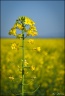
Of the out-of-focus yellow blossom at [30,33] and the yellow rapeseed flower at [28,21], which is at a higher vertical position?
the yellow rapeseed flower at [28,21]

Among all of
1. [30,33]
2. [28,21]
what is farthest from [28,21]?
[30,33]

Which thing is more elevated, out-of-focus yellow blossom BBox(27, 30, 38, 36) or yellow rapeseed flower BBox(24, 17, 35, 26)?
yellow rapeseed flower BBox(24, 17, 35, 26)

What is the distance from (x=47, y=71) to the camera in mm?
8711

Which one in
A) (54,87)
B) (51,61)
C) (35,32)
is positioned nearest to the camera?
(35,32)

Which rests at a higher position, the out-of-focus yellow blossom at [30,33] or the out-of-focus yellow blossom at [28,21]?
the out-of-focus yellow blossom at [28,21]

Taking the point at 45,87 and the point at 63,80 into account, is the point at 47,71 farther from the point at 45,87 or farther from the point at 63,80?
the point at 45,87

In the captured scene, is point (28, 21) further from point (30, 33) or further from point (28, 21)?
point (30, 33)

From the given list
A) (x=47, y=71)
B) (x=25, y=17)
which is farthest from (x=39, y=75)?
(x=25, y=17)

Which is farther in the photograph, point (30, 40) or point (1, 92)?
point (1, 92)

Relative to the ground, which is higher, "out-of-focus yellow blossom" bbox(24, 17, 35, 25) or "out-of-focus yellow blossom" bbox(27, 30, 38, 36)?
"out-of-focus yellow blossom" bbox(24, 17, 35, 25)

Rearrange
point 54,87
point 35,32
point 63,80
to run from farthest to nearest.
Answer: point 63,80 → point 54,87 → point 35,32

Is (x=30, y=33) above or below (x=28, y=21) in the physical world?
below

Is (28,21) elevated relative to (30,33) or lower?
elevated

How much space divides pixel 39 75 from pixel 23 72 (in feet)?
15.7
